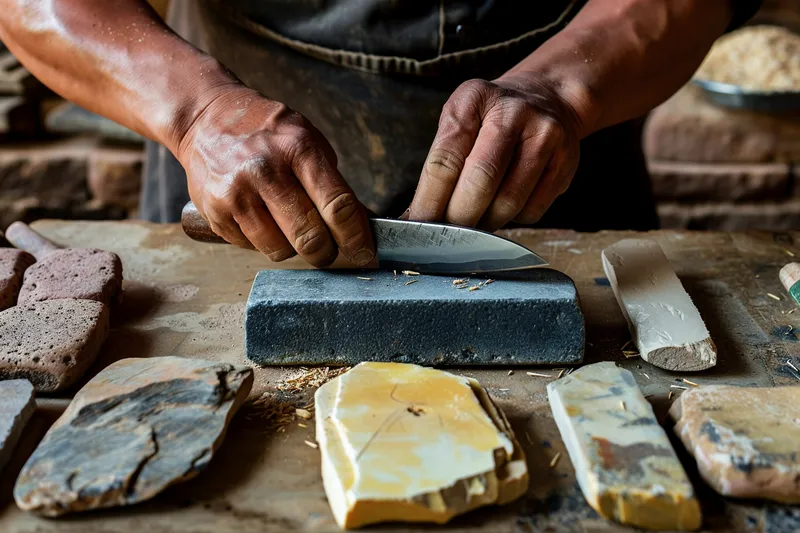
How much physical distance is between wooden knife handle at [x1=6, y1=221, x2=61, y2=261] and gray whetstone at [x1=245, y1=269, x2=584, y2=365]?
0.89 m

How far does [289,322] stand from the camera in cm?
189

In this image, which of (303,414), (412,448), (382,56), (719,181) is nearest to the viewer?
(412,448)

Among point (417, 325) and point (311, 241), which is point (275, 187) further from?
point (417, 325)

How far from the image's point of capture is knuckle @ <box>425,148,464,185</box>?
6.56ft

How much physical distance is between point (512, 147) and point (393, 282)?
46 cm

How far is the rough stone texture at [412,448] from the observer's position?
4.54ft

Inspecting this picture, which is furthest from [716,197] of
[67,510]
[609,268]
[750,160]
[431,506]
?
[67,510]

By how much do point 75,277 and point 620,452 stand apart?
4.87ft

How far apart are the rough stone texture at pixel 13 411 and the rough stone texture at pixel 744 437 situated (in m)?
1.31

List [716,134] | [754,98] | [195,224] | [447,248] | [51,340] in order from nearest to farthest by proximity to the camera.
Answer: [51,340], [447,248], [195,224], [754,98], [716,134]

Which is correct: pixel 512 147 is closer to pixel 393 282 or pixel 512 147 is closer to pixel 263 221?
pixel 393 282

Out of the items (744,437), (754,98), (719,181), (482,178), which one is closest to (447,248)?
(482,178)

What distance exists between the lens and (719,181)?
4.84 m

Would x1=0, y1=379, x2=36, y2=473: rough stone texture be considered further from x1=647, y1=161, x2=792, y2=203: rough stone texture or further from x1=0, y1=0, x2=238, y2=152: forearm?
x1=647, y1=161, x2=792, y2=203: rough stone texture
